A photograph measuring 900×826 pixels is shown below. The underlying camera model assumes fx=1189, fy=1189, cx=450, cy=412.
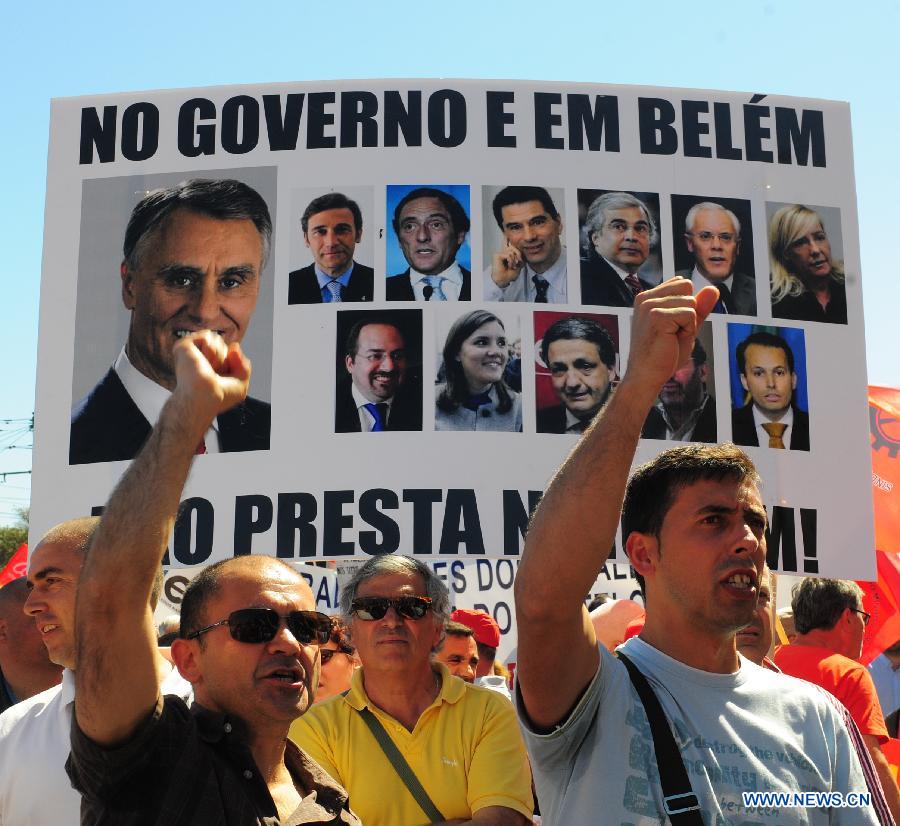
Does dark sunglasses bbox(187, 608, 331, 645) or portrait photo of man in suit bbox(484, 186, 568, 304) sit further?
portrait photo of man in suit bbox(484, 186, 568, 304)

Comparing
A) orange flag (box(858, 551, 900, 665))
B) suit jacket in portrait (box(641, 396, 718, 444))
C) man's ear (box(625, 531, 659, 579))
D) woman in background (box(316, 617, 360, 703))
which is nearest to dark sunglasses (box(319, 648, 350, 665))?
woman in background (box(316, 617, 360, 703))

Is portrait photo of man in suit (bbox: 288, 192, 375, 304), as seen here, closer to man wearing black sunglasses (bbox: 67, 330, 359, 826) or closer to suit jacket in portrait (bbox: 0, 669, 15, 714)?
suit jacket in portrait (bbox: 0, 669, 15, 714)

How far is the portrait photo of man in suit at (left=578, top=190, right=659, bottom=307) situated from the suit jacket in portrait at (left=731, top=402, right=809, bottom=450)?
2.44ft

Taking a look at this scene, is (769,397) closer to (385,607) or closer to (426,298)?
(426,298)

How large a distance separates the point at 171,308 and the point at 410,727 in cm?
275

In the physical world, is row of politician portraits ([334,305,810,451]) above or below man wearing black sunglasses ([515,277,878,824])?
above

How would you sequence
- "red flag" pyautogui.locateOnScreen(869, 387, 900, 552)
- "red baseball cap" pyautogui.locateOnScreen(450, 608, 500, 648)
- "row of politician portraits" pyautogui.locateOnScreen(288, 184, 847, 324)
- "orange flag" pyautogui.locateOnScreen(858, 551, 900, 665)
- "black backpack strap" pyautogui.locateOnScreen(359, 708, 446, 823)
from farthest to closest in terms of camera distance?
"red flag" pyautogui.locateOnScreen(869, 387, 900, 552)
"orange flag" pyautogui.locateOnScreen(858, 551, 900, 665)
"row of politician portraits" pyautogui.locateOnScreen(288, 184, 847, 324)
"red baseball cap" pyautogui.locateOnScreen(450, 608, 500, 648)
"black backpack strap" pyautogui.locateOnScreen(359, 708, 446, 823)

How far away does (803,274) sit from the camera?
19.0 feet

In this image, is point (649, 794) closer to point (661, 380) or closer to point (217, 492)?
point (661, 380)

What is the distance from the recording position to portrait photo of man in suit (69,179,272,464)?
5383mm

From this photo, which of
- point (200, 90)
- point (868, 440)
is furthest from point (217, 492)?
point (868, 440)

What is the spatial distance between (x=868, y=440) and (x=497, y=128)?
2.33m

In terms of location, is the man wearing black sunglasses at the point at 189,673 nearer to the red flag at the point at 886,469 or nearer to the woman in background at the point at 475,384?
the woman in background at the point at 475,384

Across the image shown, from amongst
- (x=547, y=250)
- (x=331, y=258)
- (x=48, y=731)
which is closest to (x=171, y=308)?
(x=331, y=258)
